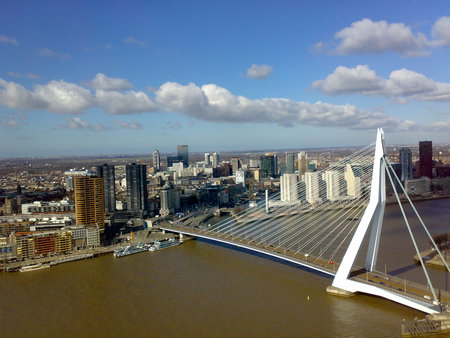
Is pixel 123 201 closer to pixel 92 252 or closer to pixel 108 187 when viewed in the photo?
pixel 108 187

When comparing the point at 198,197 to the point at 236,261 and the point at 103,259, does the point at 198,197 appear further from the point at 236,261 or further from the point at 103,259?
the point at 236,261

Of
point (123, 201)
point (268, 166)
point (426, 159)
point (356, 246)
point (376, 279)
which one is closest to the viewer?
point (356, 246)

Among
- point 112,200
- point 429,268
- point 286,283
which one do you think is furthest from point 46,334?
point 112,200

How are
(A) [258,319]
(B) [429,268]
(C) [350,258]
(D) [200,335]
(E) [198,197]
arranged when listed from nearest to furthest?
(D) [200,335]
(A) [258,319]
(C) [350,258]
(B) [429,268]
(E) [198,197]

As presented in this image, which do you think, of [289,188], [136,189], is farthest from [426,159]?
[136,189]

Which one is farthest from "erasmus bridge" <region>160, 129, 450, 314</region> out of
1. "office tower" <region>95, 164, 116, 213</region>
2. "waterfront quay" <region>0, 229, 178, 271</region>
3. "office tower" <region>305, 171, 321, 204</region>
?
"office tower" <region>95, 164, 116, 213</region>

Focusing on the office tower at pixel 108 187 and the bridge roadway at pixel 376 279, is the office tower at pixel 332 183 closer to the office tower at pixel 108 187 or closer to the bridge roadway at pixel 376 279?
the office tower at pixel 108 187
